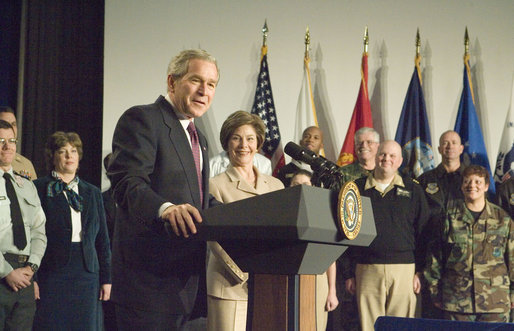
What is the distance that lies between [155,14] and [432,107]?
290cm

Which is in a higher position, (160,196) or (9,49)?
(9,49)

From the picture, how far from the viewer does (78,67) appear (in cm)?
576

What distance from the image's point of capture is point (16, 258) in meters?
3.57

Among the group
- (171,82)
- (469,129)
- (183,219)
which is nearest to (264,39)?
(469,129)

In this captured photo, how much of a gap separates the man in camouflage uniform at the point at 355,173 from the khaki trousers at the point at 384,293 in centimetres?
28

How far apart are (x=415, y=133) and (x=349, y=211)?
4.70 meters

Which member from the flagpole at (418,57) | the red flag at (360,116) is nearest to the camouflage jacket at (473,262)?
A: the red flag at (360,116)

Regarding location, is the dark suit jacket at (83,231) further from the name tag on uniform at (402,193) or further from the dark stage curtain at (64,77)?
the name tag on uniform at (402,193)

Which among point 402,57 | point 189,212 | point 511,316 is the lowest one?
point 511,316

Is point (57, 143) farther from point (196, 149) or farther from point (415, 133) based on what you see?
point (415, 133)

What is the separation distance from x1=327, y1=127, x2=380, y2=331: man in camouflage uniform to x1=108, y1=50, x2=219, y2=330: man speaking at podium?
3.18 meters

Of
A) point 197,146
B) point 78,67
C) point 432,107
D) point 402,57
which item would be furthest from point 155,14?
point 197,146

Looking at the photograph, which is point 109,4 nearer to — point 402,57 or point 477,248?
point 402,57

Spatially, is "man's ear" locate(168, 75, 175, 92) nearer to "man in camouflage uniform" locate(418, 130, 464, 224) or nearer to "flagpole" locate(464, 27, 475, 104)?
"man in camouflage uniform" locate(418, 130, 464, 224)
